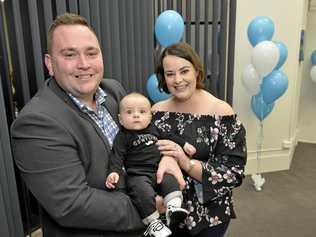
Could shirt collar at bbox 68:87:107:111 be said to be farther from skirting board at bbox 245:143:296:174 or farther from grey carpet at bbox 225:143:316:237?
skirting board at bbox 245:143:296:174

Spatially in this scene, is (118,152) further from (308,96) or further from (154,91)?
(308,96)

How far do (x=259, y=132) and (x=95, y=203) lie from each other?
2966 millimetres

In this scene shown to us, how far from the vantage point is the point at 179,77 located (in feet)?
5.20

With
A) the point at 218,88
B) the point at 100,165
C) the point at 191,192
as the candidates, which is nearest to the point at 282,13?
the point at 218,88

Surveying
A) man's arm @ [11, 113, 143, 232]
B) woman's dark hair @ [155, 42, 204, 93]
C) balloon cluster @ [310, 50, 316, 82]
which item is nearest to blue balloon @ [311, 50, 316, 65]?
balloon cluster @ [310, 50, 316, 82]

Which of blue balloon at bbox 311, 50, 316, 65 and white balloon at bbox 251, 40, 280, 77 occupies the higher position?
white balloon at bbox 251, 40, 280, 77

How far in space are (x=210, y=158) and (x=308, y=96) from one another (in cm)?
365

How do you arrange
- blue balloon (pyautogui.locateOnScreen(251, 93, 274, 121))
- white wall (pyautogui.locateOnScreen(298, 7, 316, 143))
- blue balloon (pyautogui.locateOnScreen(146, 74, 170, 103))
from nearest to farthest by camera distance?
blue balloon (pyautogui.locateOnScreen(146, 74, 170, 103)) < blue balloon (pyautogui.locateOnScreen(251, 93, 274, 121)) < white wall (pyautogui.locateOnScreen(298, 7, 316, 143))

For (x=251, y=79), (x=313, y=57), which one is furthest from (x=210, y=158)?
(x=313, y=57)

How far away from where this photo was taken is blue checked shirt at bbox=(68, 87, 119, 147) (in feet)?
4.40

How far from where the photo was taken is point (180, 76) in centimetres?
159

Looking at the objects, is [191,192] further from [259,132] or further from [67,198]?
[259,132]

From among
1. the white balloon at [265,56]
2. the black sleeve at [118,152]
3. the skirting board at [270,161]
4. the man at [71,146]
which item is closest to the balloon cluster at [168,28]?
the white balloon at [265,56]

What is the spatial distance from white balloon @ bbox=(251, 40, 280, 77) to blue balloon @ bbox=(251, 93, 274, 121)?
1.18ft
